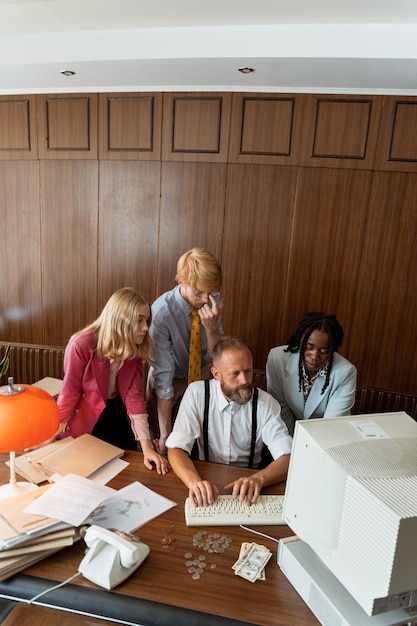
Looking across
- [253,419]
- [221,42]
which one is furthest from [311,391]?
[221,42]

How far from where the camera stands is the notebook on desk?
1.48 metres

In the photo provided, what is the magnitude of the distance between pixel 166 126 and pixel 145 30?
2.08 ft

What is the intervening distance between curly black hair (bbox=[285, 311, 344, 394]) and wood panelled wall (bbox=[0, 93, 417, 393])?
3.25 feet

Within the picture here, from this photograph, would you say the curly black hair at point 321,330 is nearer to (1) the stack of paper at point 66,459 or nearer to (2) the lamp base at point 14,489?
(1) the stack of paper at point 66,459

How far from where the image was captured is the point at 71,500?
123 cm

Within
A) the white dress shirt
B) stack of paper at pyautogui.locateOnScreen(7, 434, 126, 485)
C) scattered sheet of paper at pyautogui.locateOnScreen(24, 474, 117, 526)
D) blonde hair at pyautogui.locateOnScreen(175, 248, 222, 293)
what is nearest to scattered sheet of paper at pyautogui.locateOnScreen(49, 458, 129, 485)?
stack of paper at pyautogui.locateOnScreen(7, 434, 126, 485)

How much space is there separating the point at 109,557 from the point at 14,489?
18.4 inches

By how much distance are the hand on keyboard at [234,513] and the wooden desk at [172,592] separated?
66mm

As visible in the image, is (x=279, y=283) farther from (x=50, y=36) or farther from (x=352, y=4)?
(x=50, y=36)

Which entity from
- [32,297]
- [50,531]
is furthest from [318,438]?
[32,297]

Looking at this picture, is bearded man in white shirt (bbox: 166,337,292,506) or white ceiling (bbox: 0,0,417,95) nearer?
bearded man in white shirt (bbox: 166,337,292,506)

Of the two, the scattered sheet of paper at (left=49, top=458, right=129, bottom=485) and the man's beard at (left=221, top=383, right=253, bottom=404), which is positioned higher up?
the man's beard at (left=221, top=383, right=253, bottom=404)

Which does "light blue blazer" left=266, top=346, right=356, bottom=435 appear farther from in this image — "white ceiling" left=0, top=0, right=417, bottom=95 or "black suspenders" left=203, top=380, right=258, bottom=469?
"white ceiling" left=0, top=0, right=417, bottom=95

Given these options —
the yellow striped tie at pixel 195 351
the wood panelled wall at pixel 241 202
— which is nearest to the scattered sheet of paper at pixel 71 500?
the yellow striped tie at pixel 195 351
